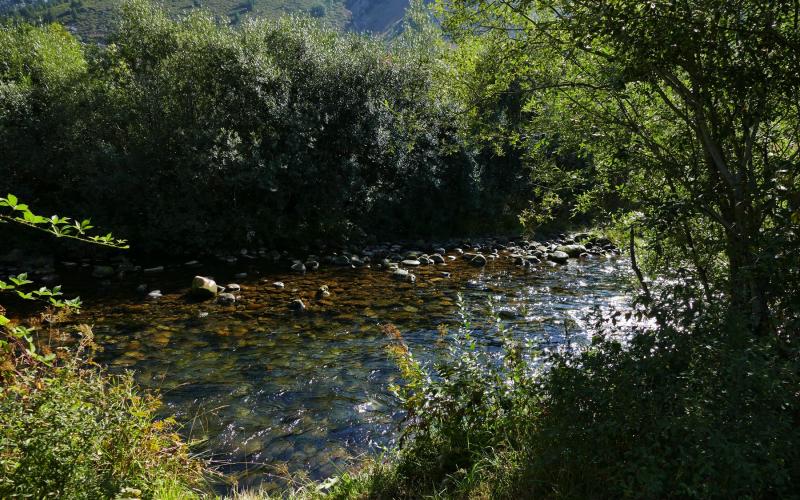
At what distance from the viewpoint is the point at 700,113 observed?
12.5 feet

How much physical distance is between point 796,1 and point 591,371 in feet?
9.94

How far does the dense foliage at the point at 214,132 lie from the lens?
53.8ft

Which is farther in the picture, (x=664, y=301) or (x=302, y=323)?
(x=302, y=323)

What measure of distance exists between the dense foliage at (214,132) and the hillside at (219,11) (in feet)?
15.0

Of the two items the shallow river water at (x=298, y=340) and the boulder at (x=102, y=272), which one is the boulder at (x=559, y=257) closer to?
the shallow river water at (x=298, y=340)

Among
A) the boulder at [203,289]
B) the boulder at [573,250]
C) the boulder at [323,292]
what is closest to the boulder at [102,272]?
the boulder at [203,289]

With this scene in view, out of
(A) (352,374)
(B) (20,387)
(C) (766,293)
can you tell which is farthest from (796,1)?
(A) (352,374)

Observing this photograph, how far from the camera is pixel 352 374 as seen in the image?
8406mm

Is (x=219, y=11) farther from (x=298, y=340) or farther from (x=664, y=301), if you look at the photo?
(x=664, y=301)

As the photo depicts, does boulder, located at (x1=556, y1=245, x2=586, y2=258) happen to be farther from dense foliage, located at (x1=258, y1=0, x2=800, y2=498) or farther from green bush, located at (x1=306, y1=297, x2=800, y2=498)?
green bush, located at (x1=306, y1=297, x2=800, y2=498)

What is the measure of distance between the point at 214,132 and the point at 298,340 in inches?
381

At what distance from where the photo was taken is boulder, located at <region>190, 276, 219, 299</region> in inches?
499

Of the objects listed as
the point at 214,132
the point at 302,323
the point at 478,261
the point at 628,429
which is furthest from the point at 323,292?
the point at 628,429

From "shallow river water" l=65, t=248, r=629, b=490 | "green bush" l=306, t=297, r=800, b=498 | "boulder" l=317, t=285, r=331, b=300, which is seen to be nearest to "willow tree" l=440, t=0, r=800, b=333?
"green bush" l=306, t=297, r=800, b=498
